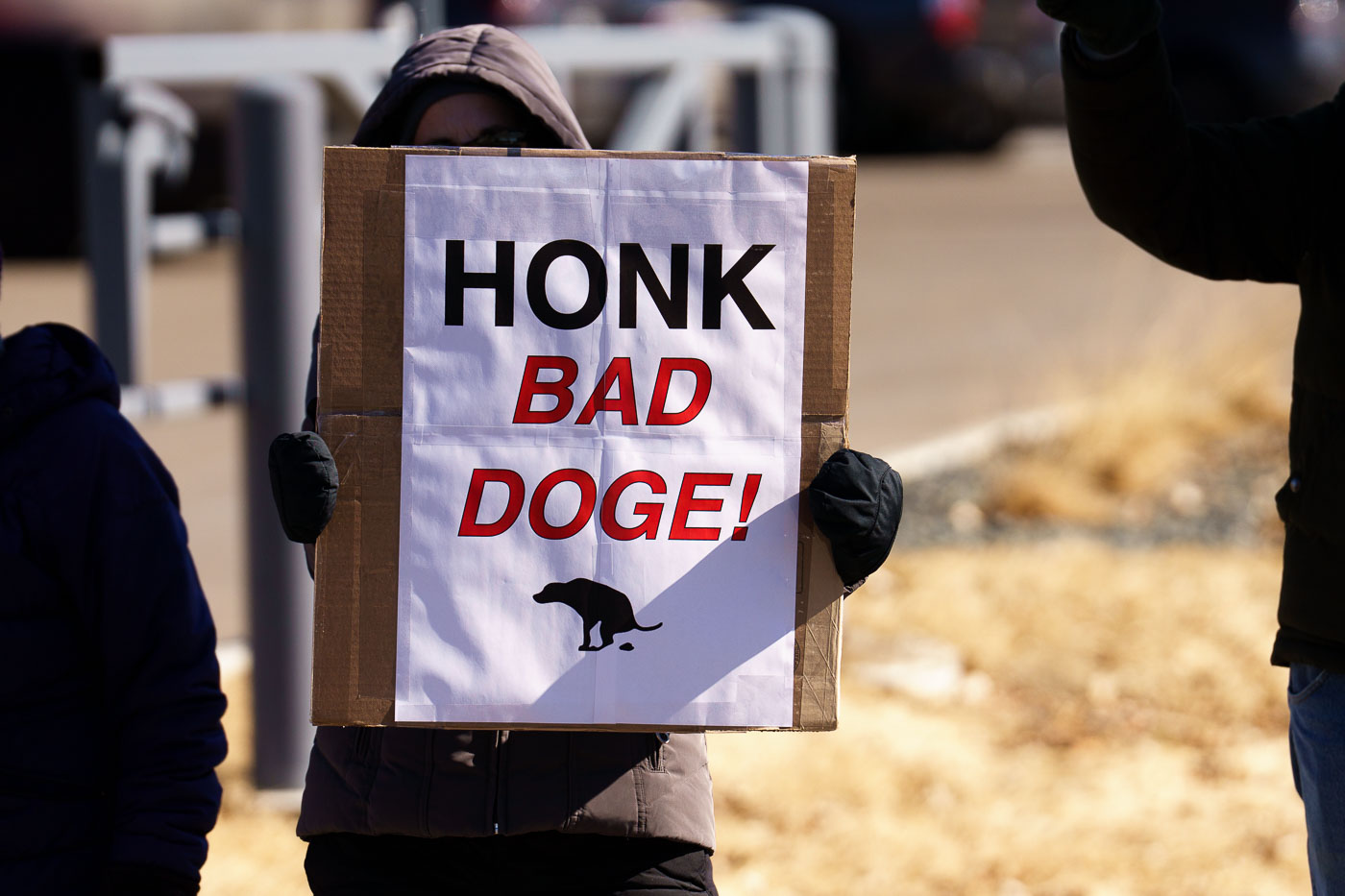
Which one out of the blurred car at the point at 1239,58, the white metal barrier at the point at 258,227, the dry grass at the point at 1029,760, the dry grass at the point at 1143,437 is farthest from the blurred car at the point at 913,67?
the white metal barrier at the point at 258,227

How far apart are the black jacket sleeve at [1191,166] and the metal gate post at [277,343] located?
80.7 inches

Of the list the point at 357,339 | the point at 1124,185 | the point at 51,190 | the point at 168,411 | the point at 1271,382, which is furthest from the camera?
the point at 51,190

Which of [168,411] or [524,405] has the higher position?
[168,411]

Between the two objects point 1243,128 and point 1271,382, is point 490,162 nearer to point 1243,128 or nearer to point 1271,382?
point 1243,128

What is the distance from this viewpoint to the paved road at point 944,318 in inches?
285

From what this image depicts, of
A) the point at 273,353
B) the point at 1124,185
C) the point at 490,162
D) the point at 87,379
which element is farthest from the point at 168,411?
the point at 1124,185

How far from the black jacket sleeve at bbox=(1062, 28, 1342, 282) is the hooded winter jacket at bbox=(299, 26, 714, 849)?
0.80 meters

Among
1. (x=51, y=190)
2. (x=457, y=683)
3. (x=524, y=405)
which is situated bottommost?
(x=457, y=683)

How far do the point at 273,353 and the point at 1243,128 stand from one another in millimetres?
2315

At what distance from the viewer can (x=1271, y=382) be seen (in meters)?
7.50

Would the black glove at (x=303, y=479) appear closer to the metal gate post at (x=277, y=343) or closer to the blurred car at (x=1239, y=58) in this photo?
the metal gate post at (x=277, y=343)

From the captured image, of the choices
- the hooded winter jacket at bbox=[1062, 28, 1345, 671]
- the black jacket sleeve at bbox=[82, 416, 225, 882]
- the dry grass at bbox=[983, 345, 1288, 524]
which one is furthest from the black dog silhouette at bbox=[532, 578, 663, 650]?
the dry grass at bbox=[983, 345, 1288, 524]

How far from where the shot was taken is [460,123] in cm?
225

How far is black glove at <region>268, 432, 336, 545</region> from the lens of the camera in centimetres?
194
